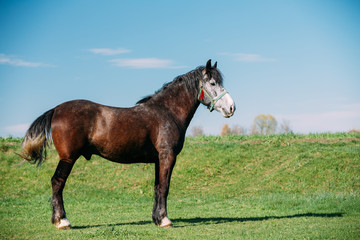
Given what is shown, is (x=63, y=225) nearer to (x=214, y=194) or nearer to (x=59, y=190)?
(x=59, y=190)

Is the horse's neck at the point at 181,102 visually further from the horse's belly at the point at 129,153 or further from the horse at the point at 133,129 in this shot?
the horse's belly at the point at 129,153

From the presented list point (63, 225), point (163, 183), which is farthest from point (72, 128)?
point (163, 183)

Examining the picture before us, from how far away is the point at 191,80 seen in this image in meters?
9.08

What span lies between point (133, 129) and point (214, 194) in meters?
8.59

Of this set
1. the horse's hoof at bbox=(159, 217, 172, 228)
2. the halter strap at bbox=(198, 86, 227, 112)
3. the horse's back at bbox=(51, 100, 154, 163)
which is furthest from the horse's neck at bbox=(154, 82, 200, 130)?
the horse's hoof at bbox=(159, 217, 172, 228)

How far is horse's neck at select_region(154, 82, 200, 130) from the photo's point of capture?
899 cm

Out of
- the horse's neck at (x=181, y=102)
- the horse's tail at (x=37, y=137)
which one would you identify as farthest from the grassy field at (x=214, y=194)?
the horse's neck at (x=181, y=102)

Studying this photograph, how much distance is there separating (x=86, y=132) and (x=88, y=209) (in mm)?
5568

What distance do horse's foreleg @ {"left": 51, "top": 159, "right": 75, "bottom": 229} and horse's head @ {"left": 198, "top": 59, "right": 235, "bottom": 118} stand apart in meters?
3.24

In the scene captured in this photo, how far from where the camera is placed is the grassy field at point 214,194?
27.3ft

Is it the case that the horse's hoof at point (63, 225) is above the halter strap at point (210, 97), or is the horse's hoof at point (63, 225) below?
below

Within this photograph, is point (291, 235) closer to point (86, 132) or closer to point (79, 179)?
point (86, 132)

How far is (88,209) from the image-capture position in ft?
42.3

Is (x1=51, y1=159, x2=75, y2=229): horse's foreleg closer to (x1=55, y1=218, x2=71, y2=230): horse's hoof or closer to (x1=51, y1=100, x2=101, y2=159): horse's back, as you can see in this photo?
(x1=55, y1=218, x2=71, y2=230): horse's hoof
